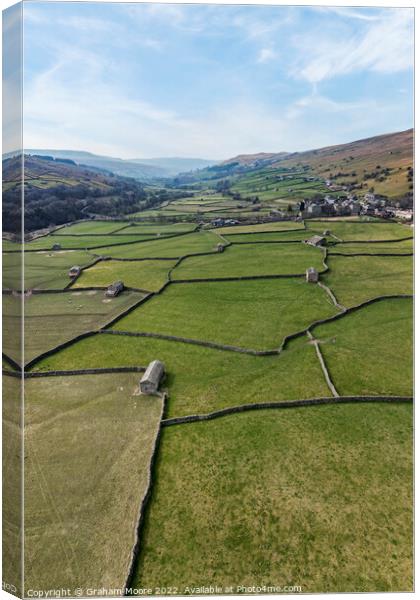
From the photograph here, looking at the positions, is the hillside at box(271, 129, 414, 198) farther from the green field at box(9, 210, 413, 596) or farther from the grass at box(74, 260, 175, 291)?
the grass at box(74, 260, 175, 291)

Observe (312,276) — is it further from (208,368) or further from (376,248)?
(208,368)

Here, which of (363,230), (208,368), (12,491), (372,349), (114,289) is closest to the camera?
(12,491)

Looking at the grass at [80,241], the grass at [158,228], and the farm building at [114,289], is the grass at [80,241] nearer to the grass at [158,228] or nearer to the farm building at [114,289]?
the grass at [158,228]

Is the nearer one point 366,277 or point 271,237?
point 366,277

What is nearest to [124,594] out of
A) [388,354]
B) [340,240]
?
[388,354]

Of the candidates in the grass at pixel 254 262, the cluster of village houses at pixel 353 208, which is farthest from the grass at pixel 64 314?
the cluster of village houses at pixel 353 208

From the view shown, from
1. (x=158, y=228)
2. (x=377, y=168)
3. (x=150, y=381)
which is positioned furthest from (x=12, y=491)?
(x=377, y=168)

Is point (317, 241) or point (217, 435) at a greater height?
point (317, 241)

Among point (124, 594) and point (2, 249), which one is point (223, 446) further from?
point (2, 249)
